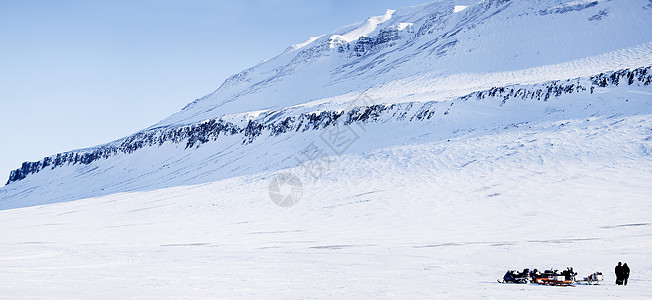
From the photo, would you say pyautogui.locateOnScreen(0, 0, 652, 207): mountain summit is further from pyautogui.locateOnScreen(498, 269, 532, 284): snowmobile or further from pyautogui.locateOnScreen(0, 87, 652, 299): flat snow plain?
pyautogui.locateOnScreen(498, 269, 532, 284): snowmobile

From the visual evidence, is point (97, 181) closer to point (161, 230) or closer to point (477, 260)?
point (161, 230)

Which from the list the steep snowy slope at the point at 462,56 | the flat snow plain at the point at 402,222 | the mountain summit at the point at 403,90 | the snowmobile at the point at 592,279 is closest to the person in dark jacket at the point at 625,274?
the flat snow plain at the point at 402,222

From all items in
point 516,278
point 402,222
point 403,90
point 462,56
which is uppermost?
point 462,56

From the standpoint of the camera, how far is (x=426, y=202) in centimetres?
2997

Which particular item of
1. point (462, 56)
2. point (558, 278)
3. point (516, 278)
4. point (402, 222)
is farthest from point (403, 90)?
→ point (558, 278)

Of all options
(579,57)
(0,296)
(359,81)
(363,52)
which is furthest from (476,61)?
(0,296)

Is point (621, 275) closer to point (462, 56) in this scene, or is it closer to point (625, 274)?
point (625, 274)

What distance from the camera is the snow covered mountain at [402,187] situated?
1369 cm

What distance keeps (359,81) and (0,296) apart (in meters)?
101

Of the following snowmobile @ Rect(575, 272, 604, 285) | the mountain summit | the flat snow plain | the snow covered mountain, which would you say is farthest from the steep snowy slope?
snowmobile @ Rect(575, 272, 604, 285)

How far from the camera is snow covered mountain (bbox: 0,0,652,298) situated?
13688 mm

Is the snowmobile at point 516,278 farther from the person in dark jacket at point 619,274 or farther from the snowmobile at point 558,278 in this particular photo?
the person in dark jacket at point 619,274

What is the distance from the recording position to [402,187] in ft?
115

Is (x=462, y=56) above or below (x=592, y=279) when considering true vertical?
above
